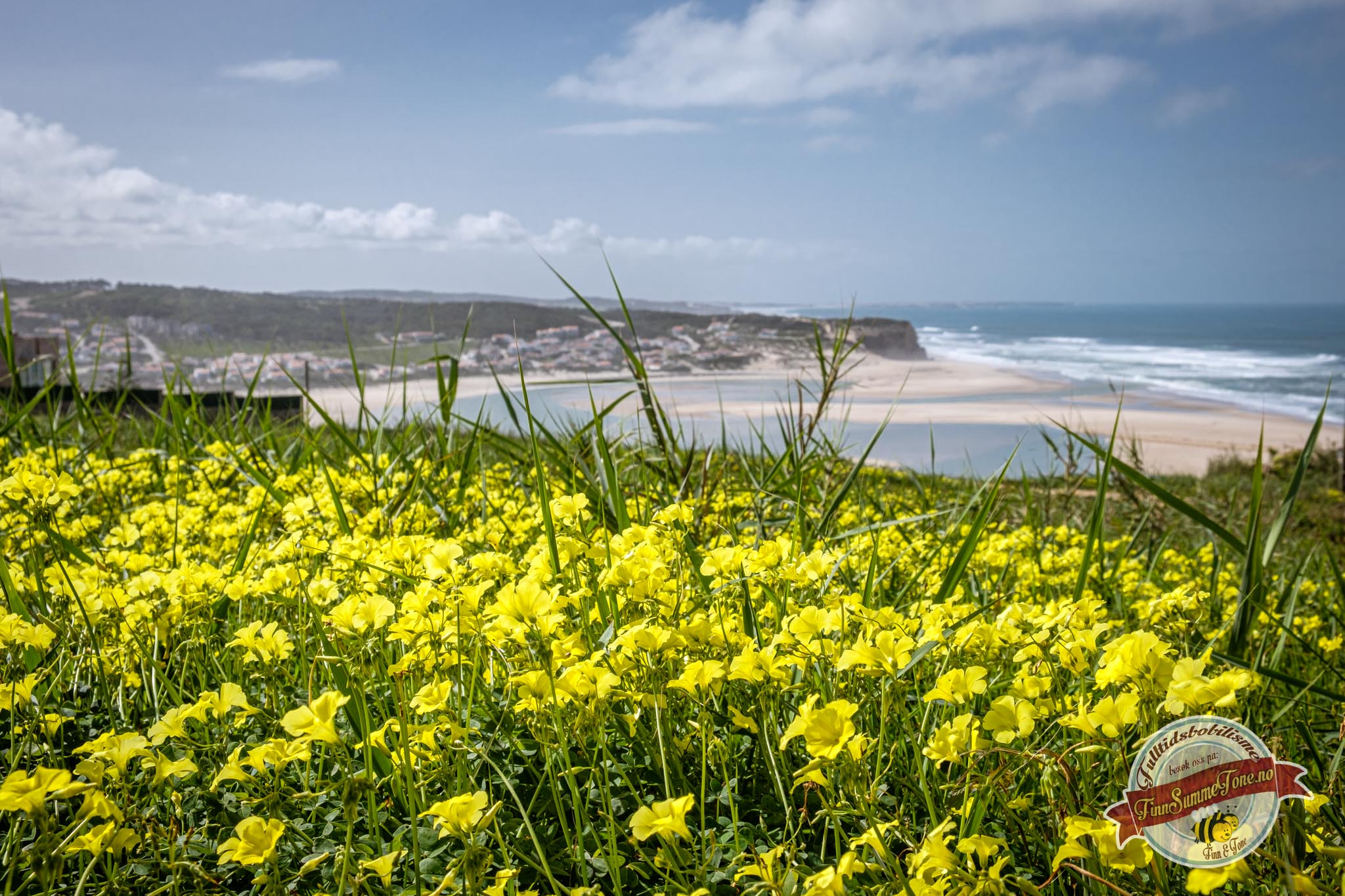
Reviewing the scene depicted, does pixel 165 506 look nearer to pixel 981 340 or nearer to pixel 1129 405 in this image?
pixel 1129 405

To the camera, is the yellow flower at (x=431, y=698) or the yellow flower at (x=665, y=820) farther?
the yellow flower at (x=431, y=698)

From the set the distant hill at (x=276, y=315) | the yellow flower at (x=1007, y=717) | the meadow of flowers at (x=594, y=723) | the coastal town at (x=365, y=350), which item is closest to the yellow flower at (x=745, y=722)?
the meadow of flowers at (x=594, y=723)

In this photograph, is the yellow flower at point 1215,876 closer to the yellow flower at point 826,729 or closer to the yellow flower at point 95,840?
the yellow flower at point 826,729

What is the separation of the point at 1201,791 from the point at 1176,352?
6163cm

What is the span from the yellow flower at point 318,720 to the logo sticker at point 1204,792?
36.5 inches

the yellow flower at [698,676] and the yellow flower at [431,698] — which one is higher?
the yellow flower at [698,676]

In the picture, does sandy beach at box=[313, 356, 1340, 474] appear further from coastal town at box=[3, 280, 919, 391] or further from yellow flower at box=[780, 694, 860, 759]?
yellow flower at box=[780, 694, 860, 759]

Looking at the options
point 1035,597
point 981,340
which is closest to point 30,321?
point 1035,597

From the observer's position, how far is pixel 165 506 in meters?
3.32

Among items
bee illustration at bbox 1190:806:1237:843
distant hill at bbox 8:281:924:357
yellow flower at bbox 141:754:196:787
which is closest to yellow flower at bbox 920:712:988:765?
bee illustration at bbox 1190:806:1237:843

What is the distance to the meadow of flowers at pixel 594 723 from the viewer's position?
Result: 1109 mm

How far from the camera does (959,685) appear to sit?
1.28 metres

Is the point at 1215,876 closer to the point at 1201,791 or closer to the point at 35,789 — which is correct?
the point at 1201,791

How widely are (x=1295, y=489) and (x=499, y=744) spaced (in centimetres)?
230
